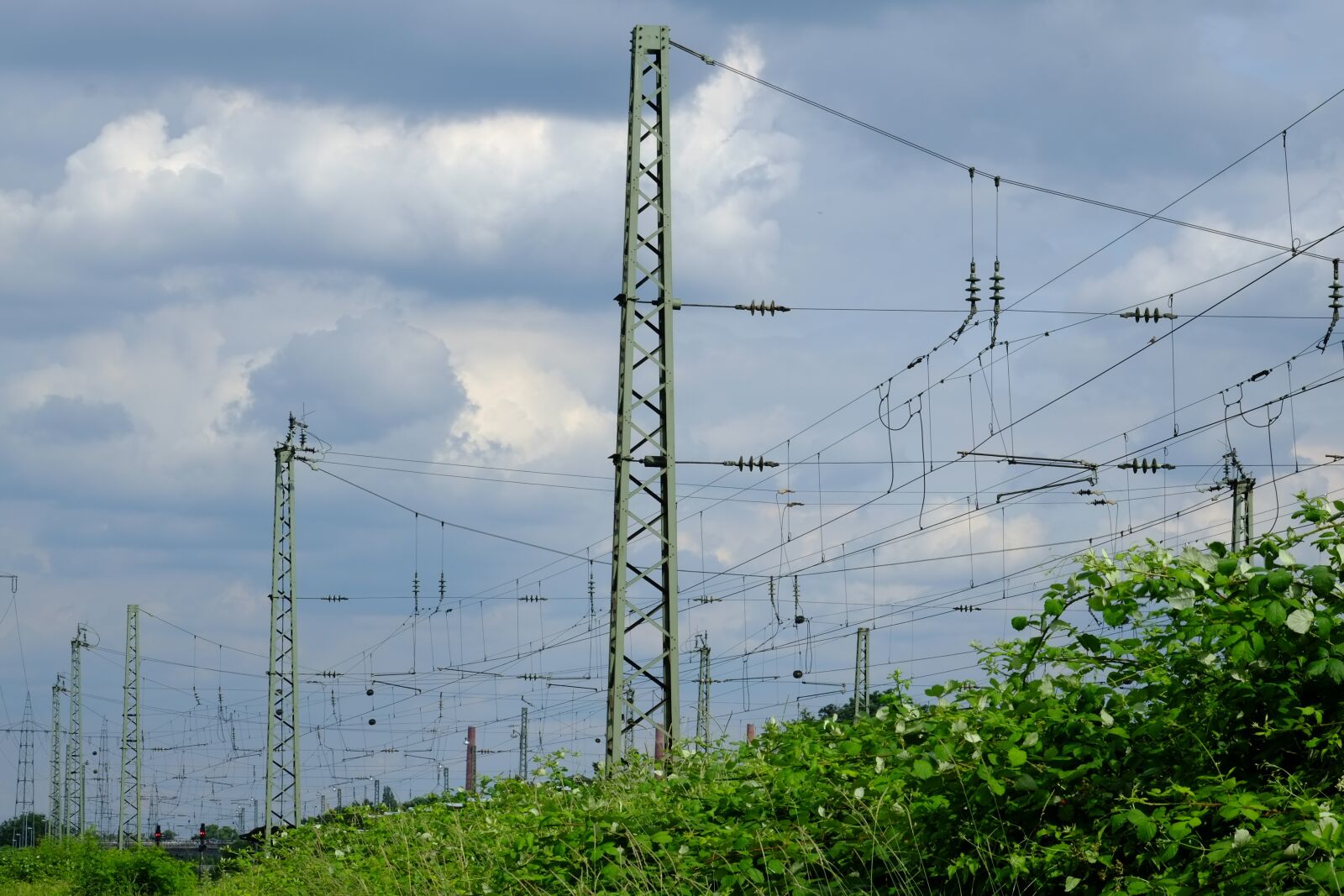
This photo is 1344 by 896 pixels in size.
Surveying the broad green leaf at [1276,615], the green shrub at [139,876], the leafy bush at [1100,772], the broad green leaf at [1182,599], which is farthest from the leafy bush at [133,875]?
the broad green leaf at [1276,615]

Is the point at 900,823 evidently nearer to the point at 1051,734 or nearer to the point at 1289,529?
the point at 1051,734

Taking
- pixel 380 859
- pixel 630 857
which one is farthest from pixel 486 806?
pixel 630 857

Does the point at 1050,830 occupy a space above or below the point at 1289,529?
below

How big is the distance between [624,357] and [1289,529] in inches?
441

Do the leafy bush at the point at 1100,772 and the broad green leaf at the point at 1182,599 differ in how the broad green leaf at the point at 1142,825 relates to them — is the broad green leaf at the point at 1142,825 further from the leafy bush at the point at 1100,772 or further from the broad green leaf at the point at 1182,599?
the broad green leaf at the point at 1182,599

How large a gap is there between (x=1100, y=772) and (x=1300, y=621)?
1.12 metres

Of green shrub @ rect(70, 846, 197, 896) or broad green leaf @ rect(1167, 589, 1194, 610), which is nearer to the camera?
broad green leaf @ rect(1167, 589, 1194, 610)

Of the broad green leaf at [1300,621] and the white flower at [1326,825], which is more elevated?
the broad green leaf at [1300,621]

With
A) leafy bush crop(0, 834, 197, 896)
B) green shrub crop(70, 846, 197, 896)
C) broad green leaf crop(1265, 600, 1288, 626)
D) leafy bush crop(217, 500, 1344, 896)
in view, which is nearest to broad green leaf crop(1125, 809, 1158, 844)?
leafy bush crop(217, 500, 1344, 896)

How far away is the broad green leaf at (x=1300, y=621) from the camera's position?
5.70m

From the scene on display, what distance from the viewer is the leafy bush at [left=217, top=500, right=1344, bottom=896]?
561cm

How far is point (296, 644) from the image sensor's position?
3656 cm

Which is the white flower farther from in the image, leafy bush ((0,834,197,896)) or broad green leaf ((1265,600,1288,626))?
leafy bush ((0,834,197,896))

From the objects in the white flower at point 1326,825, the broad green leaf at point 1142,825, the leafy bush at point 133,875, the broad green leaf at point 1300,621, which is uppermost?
the broad green leaf at point 1300,621
